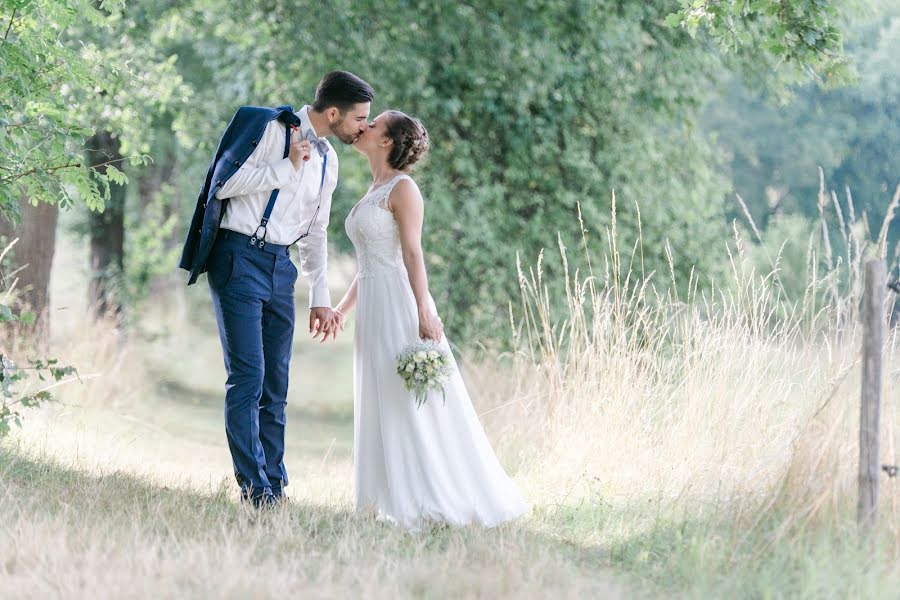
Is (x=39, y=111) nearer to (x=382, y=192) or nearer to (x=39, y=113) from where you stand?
(x=39, y=113)

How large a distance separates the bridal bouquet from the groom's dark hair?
117 centimetres

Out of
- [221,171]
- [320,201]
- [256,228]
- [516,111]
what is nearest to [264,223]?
[256,228]

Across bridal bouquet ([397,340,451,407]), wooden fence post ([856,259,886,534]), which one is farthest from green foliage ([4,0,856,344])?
wooden fence post ([856,259,886,534])

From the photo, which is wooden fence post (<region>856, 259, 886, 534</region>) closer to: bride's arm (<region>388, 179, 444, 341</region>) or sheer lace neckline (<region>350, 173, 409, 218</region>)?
bride's arm (<region>388, 179, 444, 341</region>)

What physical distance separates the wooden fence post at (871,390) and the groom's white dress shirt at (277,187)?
2502mm

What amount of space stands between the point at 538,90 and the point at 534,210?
1159mm

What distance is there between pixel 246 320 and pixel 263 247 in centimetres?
34

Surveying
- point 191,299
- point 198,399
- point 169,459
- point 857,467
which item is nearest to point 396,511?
point 857,467

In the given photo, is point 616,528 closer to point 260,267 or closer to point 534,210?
point 260,267

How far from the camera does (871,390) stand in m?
4.10

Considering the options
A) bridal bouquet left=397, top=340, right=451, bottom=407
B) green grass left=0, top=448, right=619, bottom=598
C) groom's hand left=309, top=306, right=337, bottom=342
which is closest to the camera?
green grass left=0, top=448, right=619, bottom=598

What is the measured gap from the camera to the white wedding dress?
4.87m

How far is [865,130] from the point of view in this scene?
21.7 meters

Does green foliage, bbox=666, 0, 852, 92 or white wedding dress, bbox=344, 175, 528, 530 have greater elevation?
green foliage, bbox=666, 0, 852, 92
